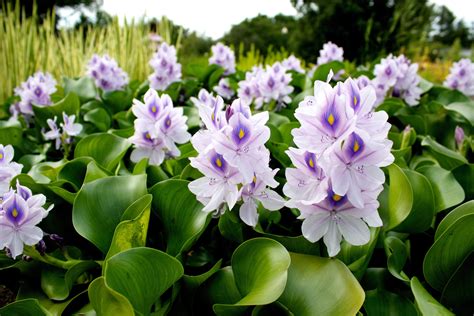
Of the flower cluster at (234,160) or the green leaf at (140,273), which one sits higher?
the flower cluster at (234,160)

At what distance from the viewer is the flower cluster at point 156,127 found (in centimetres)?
156

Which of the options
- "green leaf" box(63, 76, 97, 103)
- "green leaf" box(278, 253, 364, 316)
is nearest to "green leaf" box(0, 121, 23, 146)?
"green leaf" box(63, 76, 97, 103)

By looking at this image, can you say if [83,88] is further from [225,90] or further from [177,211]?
[177,211]

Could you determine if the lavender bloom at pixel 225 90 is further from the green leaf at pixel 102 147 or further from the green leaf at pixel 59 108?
the green leaf at pixel 102 147

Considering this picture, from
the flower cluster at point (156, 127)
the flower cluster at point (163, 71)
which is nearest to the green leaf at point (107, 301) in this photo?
the flower cluster at point (156, 127)

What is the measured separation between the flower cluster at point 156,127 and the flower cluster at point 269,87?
101cm

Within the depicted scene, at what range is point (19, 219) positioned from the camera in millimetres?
1170

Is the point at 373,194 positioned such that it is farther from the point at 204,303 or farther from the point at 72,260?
the point at 72,260

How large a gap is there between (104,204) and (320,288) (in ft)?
2.26

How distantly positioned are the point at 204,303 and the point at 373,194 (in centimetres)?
54

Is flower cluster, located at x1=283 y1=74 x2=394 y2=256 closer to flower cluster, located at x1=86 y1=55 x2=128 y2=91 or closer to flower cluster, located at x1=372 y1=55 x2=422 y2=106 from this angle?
flower cluster, located at x1=372 y1=55 x2=422 y2=106

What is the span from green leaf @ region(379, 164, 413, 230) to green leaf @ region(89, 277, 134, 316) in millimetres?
751

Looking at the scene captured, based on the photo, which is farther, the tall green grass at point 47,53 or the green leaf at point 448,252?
the tall green grass at point 47,53

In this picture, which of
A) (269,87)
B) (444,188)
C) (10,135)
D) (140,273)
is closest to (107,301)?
(140,273)
